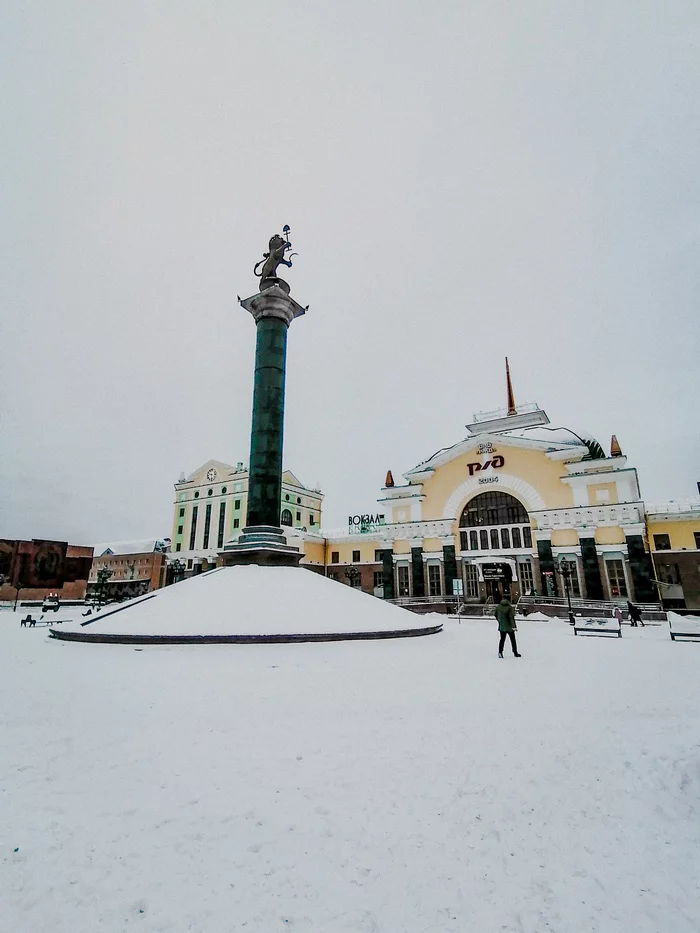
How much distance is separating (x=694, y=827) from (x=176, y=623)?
39.2 feet

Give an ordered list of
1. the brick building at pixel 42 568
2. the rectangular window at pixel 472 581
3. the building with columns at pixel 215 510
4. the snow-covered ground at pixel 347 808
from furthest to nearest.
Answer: the building with columns at pixel 215 510 → the brick building at pixel 42 568 → the rectangular window at pixel 472 581 → the snow-covered ground at pixel 347 808

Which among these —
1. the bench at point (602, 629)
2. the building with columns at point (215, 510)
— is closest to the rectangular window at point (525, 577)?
the bench at point (602, 629)

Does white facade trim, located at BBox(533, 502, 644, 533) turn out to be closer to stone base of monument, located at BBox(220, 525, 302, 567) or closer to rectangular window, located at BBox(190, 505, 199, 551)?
stone base of monument, located at BBox(220, 525, 302, 567)

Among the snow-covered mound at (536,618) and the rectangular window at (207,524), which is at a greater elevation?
the rectangular window at (207,524)

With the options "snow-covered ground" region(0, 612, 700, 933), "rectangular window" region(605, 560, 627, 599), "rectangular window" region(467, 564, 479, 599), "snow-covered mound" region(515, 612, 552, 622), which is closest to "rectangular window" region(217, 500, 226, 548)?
Result: "rectangular window" region(467, 564, 479, 599)

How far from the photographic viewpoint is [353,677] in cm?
856

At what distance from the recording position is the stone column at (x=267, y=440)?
62.7ft

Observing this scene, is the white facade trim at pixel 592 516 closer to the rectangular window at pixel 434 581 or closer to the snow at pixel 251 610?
the rectangular window at pixel 434 581

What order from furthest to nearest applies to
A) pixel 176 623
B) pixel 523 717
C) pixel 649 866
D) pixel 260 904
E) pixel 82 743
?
pixel 176 623, pixel 523 717, pixel 82 743, pixel 649 866, pixel 260 904

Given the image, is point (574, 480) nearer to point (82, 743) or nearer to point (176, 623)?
point (176, 623)

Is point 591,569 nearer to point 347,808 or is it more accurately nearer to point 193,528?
point 347,808

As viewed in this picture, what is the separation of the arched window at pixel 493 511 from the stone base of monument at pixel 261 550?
749 inches

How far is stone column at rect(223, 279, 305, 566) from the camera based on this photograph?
19.1 metres

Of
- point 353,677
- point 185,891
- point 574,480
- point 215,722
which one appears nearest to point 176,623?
point 353,677
